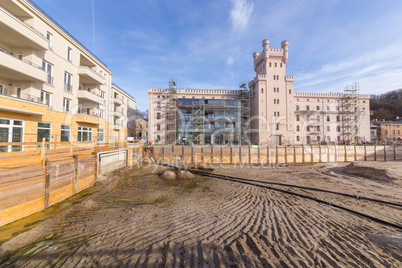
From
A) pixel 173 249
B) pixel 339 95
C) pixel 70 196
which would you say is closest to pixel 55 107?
pixel 70 196

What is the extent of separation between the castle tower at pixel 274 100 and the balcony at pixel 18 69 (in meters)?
34.6

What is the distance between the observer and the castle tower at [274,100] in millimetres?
34375

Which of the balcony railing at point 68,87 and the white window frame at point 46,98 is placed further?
the balcony railing at point 68,87

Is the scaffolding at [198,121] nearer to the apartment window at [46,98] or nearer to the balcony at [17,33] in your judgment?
the apartment window at [46,98]

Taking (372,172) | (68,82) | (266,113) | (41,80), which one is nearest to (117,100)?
(68,82)

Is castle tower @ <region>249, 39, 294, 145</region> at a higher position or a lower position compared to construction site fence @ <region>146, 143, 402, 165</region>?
higher

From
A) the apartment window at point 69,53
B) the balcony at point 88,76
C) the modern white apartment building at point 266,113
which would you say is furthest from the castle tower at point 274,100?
the apartment window at point 69,53

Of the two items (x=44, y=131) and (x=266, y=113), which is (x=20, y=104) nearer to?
(x=44, y=131)

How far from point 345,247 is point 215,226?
346 cm

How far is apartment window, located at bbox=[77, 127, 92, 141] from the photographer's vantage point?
17967mm

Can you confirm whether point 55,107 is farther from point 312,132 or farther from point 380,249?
point 312,132

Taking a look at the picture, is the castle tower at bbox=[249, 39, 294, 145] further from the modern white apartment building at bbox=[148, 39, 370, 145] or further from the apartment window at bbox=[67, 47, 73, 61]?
the apartment window at bbox=[67, 47, 73, 61]

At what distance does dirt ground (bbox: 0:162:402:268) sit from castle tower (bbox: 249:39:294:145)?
27833 millimetres

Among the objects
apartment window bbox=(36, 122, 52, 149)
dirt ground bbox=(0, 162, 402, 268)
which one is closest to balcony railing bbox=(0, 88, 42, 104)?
apartment window bbox=(36, 122, 52, 149)
